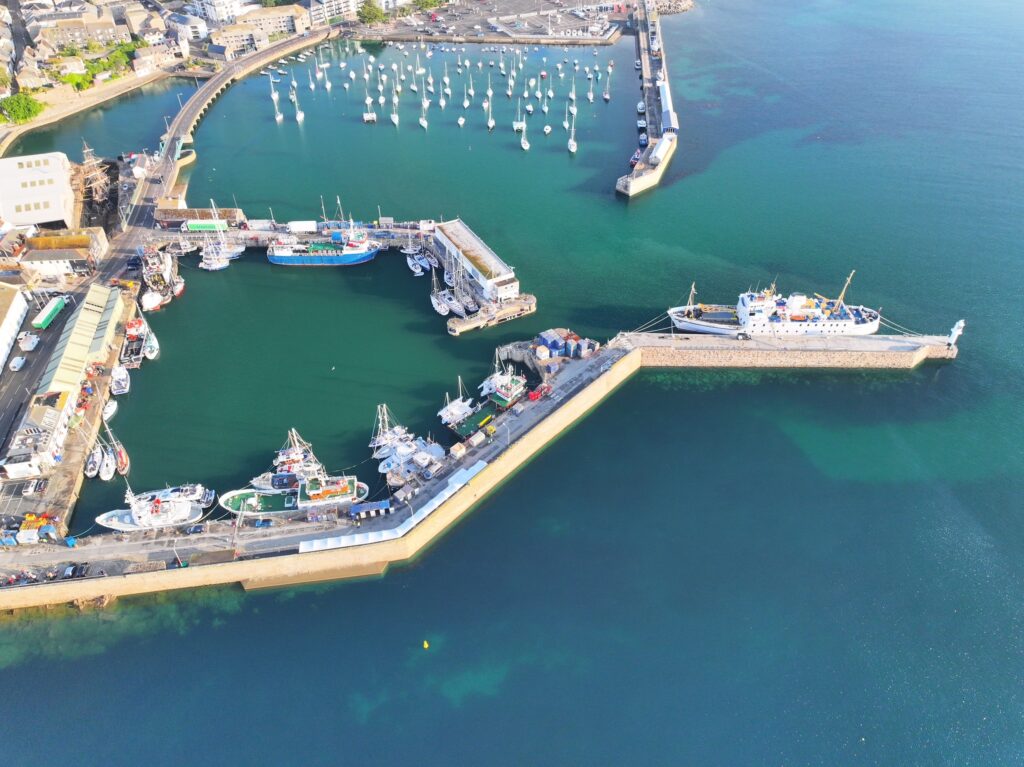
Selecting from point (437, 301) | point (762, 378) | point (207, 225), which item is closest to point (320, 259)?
point (207, 225)

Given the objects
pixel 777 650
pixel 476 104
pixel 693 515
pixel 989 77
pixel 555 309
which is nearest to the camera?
pixel 777 650

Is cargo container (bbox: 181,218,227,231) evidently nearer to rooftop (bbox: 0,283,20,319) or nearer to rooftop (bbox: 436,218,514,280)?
rooftop (bbox: 0,283,20,319)

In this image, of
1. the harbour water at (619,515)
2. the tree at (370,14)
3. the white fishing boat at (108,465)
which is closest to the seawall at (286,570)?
the harbour water at (619,515)

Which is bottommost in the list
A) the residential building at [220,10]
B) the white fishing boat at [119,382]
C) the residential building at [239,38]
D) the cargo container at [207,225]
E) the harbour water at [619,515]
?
the harbour water at [619,515]

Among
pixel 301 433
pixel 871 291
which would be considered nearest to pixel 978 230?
pixel 871 291

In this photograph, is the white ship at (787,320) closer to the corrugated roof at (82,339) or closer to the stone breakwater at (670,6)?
the corrugated roof at (82,339)

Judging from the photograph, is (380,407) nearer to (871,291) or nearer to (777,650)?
(777,650)
